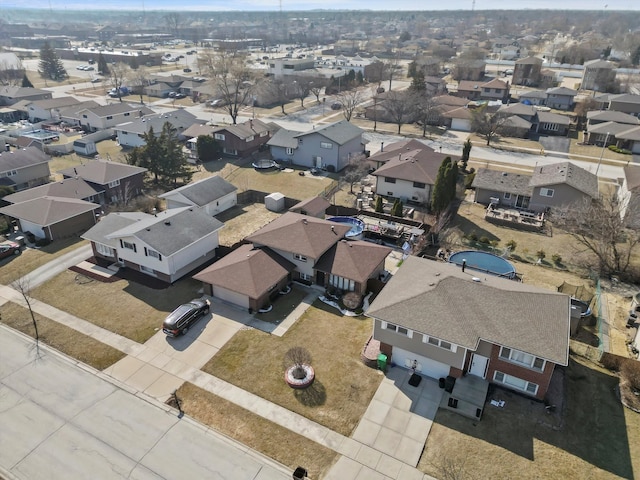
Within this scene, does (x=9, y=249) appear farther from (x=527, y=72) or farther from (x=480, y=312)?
(x=527, y=72)

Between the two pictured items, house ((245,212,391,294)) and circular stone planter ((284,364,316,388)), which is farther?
house ((245,212,391,294))

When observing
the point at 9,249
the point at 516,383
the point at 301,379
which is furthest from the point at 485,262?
the point at 9,249

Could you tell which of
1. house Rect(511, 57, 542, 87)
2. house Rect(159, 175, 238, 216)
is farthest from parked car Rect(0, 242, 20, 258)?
house Rect(511, 57, 542, 87)

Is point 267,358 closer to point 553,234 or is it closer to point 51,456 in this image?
point 51,456

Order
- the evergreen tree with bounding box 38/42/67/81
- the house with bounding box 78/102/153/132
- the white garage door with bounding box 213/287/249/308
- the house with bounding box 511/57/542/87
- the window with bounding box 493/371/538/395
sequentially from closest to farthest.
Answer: the window with bounding box 493/371/538/395
the white garage door with bounding box 213/287/249/308
the house with bounding box 78/102/153/132
the house with bounding box 511/57/542/87
the evergreen tree with bounding box 38/42/67/81

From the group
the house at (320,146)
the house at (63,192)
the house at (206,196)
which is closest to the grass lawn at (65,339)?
the house at (63,192)

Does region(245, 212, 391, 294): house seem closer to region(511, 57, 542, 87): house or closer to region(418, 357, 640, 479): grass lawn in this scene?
region(418, 357, 640, 479): grass lawn

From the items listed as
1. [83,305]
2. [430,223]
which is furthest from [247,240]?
[430,223]

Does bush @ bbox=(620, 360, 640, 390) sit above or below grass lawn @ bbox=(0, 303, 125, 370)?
above
